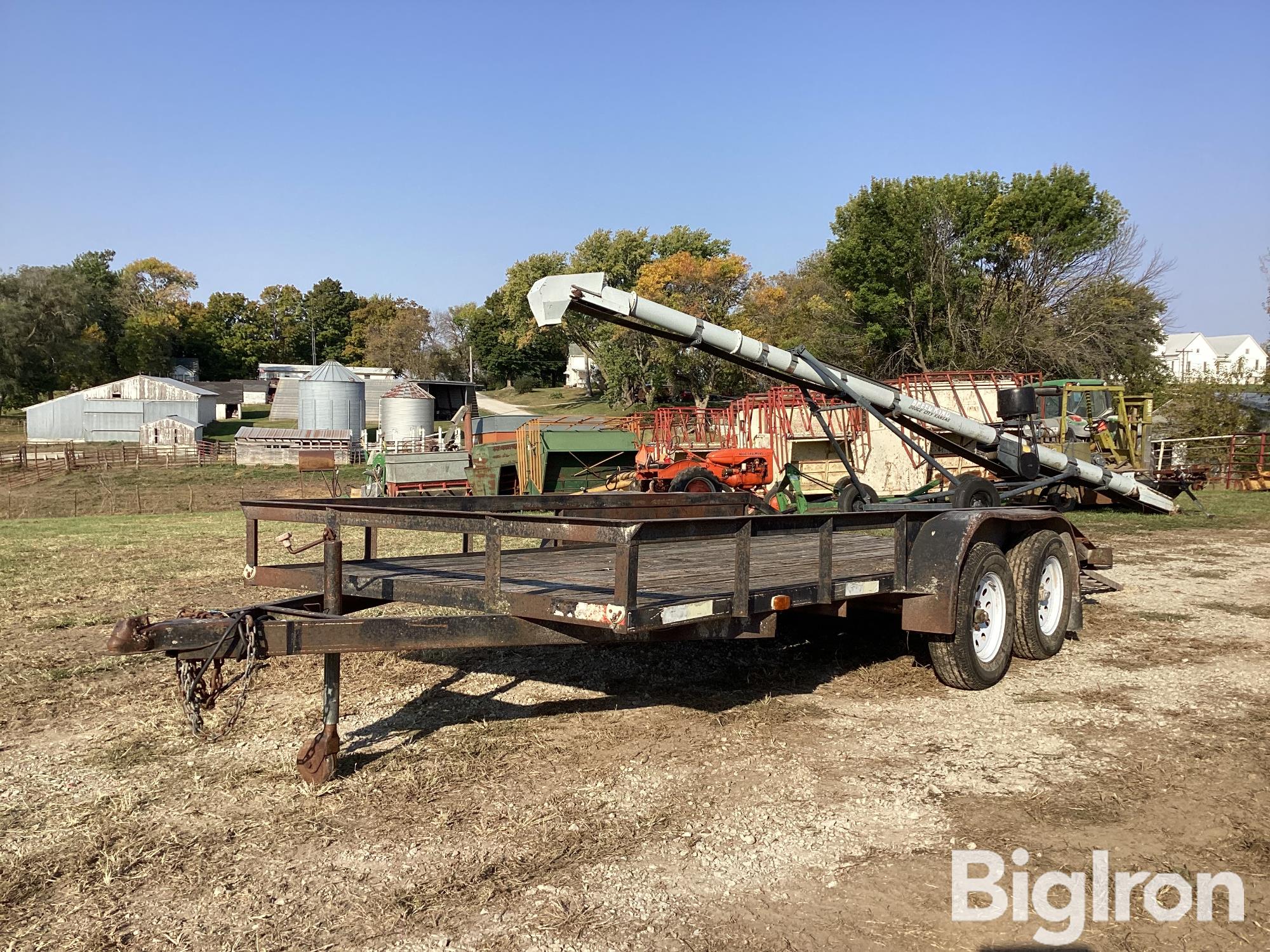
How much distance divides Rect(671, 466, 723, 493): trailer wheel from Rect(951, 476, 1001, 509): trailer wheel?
9088 millimetres

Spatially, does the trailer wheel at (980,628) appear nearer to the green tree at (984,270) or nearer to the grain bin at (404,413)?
the green tree at (984,270)

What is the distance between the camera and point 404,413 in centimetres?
4884

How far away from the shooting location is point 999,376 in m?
20.9

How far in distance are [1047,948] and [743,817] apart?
137 cm

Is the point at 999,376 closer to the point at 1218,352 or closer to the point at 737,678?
the point at 737,678

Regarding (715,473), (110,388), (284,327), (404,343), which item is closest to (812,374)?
(715,473)

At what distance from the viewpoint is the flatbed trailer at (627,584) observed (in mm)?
4297

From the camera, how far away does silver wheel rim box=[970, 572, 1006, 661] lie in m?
6.44

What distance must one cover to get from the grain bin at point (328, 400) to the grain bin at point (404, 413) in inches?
275

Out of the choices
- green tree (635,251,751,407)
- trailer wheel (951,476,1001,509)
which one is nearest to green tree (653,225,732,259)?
green tree (635,251,751,407)

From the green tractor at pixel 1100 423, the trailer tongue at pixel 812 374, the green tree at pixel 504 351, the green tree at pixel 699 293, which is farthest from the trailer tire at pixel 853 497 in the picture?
the green tree at pixel 504 351

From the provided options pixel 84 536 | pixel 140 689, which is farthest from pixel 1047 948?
pixel 84 536

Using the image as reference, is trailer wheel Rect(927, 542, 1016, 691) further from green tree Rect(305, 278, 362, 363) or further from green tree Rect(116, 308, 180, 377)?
green tree Rect(305, 278, 362, 363)

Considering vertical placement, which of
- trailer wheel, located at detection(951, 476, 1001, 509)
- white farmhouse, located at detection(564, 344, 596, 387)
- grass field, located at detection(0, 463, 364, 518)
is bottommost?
grass field, located at detection(0, 463, 364, 518)
